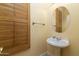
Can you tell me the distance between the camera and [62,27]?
1.54 meters

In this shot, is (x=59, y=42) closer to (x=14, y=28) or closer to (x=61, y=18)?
(x=61, y=18)

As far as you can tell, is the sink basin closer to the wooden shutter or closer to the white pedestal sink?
the white pedestal sink

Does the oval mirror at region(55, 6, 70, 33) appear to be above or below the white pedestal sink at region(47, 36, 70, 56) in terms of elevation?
above

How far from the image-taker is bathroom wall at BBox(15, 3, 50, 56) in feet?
5.05

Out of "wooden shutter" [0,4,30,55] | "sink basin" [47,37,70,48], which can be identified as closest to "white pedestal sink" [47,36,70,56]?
"sink basin" [47,37,70,48]

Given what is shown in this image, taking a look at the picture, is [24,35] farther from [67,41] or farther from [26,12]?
[67,41]

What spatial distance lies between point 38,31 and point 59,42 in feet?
0.78

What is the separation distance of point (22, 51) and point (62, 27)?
46 centimetres

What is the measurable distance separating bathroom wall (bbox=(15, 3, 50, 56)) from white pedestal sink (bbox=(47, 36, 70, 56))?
0.20 ft

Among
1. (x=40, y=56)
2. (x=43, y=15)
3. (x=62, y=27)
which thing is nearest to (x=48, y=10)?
(x=43, y=15)

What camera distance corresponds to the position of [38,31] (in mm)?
1561

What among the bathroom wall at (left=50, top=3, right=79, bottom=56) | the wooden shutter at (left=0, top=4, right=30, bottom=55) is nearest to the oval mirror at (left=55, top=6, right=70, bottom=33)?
the bathroom wall at (left=50, top=3, right=79, bottom=56)

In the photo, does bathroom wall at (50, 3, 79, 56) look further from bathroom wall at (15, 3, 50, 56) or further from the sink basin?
bathroom wall at (15, 3, 50, 56)

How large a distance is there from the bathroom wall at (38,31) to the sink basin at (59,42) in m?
0.05
